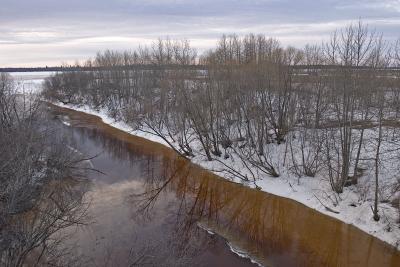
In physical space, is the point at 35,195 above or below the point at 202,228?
above

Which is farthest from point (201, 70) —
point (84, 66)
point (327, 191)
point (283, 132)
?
point (84, 66)

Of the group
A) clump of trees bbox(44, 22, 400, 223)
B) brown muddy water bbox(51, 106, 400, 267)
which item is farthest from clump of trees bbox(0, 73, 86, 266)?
clump of trees bbox(44, 22, 400, 223)

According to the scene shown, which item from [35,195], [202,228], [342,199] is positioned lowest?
[202,228]

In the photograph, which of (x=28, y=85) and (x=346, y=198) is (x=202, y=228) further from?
(x=28, y=85)

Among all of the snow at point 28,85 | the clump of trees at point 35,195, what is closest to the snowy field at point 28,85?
the snow at point 28,85

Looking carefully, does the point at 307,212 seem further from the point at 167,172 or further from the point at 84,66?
the point at 84,66

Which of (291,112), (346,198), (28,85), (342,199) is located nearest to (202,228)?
(342,199)

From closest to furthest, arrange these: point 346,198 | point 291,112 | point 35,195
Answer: point 35,195 → point 346,198 → point 291,112
